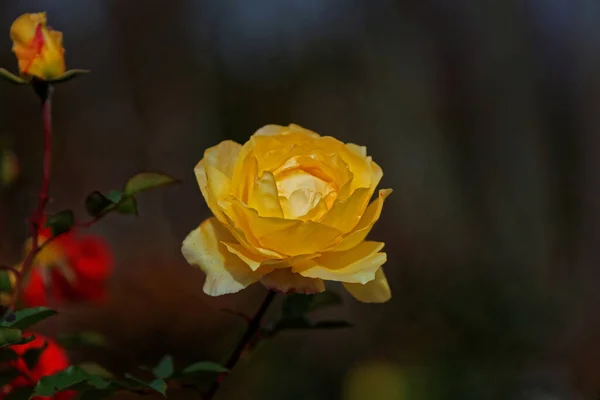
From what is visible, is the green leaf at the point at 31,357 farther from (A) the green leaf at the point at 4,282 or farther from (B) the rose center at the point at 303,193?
(B) the rose center at the point at 303,193

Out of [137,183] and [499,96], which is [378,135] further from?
[137,183]

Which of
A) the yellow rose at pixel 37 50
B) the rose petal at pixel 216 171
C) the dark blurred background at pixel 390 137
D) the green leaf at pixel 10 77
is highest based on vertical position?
the yellow rose at pixel 37 50

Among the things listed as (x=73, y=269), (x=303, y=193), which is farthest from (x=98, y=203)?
(x=73, y=269)

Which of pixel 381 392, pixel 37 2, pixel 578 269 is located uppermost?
pixel 37 2

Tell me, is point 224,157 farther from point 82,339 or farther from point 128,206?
point 82,339

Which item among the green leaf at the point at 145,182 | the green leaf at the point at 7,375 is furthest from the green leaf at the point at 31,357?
the green leaf at the point at 145,182

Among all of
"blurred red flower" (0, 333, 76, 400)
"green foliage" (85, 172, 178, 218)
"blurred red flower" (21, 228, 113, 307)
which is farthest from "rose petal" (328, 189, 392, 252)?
"blurred red flower" (21, 228, 113, 307)

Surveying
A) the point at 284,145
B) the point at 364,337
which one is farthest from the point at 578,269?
the point at 284,145
